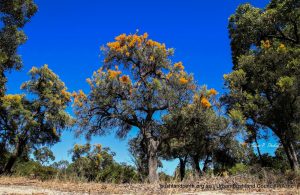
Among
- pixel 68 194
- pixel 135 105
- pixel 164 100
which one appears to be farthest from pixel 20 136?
pixel 68 194

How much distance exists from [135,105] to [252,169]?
856cm

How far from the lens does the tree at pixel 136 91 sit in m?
21.2

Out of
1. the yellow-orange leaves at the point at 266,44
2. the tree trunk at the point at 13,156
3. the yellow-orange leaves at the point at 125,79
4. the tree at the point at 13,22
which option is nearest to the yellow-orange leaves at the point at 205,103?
the yellow-orange leaves at the point at 125,79

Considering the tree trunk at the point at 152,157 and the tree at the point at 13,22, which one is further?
the tree trunk at the point at 152,157

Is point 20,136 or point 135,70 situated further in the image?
point 20,136

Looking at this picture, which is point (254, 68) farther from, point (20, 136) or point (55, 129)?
point (20, 136)

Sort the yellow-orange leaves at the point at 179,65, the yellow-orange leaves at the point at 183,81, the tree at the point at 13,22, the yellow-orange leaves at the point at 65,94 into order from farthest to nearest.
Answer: the yellow-orange leaves at the point at 65,94, the yellow-orange leaves at the point at 179,65, the yellow-orange leaves at the point at 183,81, the tree at the point at 13,22

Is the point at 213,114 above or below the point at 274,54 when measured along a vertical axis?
below

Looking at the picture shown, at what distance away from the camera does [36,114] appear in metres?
27.9

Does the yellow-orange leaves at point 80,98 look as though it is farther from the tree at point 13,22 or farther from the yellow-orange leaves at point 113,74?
the tree at point 13,22

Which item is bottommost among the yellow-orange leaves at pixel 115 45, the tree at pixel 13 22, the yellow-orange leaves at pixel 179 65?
the tree at pixel 13 22

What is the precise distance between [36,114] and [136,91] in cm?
1158

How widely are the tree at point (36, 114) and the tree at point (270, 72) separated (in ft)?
49.1

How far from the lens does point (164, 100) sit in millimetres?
21188
